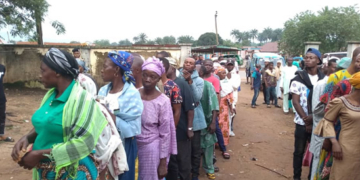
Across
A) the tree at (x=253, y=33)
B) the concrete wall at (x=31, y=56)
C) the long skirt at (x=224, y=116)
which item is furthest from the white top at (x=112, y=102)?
the tree at (x=253, y=33)

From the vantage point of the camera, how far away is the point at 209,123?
4.62 metres

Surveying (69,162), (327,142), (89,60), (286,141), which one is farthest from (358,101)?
(89,60)

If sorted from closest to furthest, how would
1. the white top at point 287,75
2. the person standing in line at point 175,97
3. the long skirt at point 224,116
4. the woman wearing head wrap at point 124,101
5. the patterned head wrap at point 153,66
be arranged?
the woman wearing head wrap at point 124,101 < the patterned head wrap at point 153,66 < the person standing in line at point 175,97 < the long skirt at point 224,116 < the white top at point 287,75

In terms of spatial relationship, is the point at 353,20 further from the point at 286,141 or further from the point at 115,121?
the point at 115,121

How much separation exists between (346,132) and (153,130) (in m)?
1.91

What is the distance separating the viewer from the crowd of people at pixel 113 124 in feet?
6.20

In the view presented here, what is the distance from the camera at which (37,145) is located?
1978 mm

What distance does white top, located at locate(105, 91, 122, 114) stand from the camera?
249cm

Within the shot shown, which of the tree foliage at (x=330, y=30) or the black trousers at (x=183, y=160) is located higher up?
the tree foliage at (x=330, y=30)

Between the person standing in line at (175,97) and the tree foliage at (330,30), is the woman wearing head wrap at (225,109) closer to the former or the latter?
the person standing in line at (175,97)

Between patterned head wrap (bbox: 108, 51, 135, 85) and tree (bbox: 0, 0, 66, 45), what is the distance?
864cm

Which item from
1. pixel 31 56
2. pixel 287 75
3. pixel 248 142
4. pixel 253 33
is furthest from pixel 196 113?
pixel 253 33

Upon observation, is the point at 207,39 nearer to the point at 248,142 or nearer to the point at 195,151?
the point at 248,142

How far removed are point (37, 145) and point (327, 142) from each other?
106 inches
